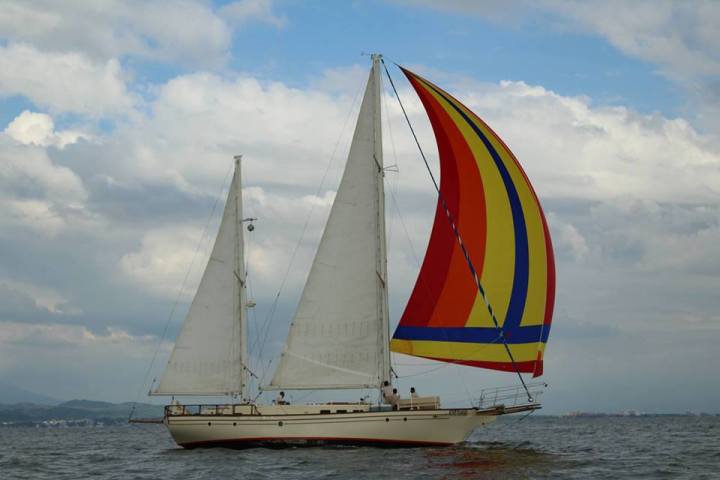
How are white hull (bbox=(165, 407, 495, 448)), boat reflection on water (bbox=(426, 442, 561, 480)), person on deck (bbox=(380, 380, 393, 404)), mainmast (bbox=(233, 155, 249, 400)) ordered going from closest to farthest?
1. boat reflection on water (bbox=(426, 442, 561, 480))
2. white hull (bbox=(165, 407, 495, 448))
3. person on deck (bbox=(380, 380, 393, 404))
4. mainmast (bbox=(233, 155, 249, 400))

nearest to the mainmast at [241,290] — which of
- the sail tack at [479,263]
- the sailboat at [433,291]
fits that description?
the sailboat at [433,291]

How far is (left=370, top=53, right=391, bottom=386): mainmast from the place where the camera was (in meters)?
31.8

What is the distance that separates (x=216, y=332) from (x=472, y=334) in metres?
9.97

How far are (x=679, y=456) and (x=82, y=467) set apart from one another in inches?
964

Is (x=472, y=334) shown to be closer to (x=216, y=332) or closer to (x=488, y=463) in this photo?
(x=488, y=463)

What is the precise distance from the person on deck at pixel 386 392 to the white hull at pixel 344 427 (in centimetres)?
84

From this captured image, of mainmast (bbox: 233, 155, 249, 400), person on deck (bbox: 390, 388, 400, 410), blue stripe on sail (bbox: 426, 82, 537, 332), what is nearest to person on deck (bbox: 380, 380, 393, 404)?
person on deck (bbox: 390, 388, 400, 410)

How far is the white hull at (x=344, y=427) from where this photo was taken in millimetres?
30500

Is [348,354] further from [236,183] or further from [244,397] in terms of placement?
[236,183]

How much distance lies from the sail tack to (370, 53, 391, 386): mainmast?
817 millimetres

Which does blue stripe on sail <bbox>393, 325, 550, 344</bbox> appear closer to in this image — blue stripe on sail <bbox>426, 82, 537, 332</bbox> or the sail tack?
the sail tack

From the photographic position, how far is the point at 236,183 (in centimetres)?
3559

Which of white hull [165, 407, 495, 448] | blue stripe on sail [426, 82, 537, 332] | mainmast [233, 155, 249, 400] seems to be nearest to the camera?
white hull [165, 407, 495, 448]

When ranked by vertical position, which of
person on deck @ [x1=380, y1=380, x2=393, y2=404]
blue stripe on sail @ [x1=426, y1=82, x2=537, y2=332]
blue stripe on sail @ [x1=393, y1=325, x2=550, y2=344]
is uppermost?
blue stripe on sail @ [x1=426, y1=82, x2=537, y2=332]
